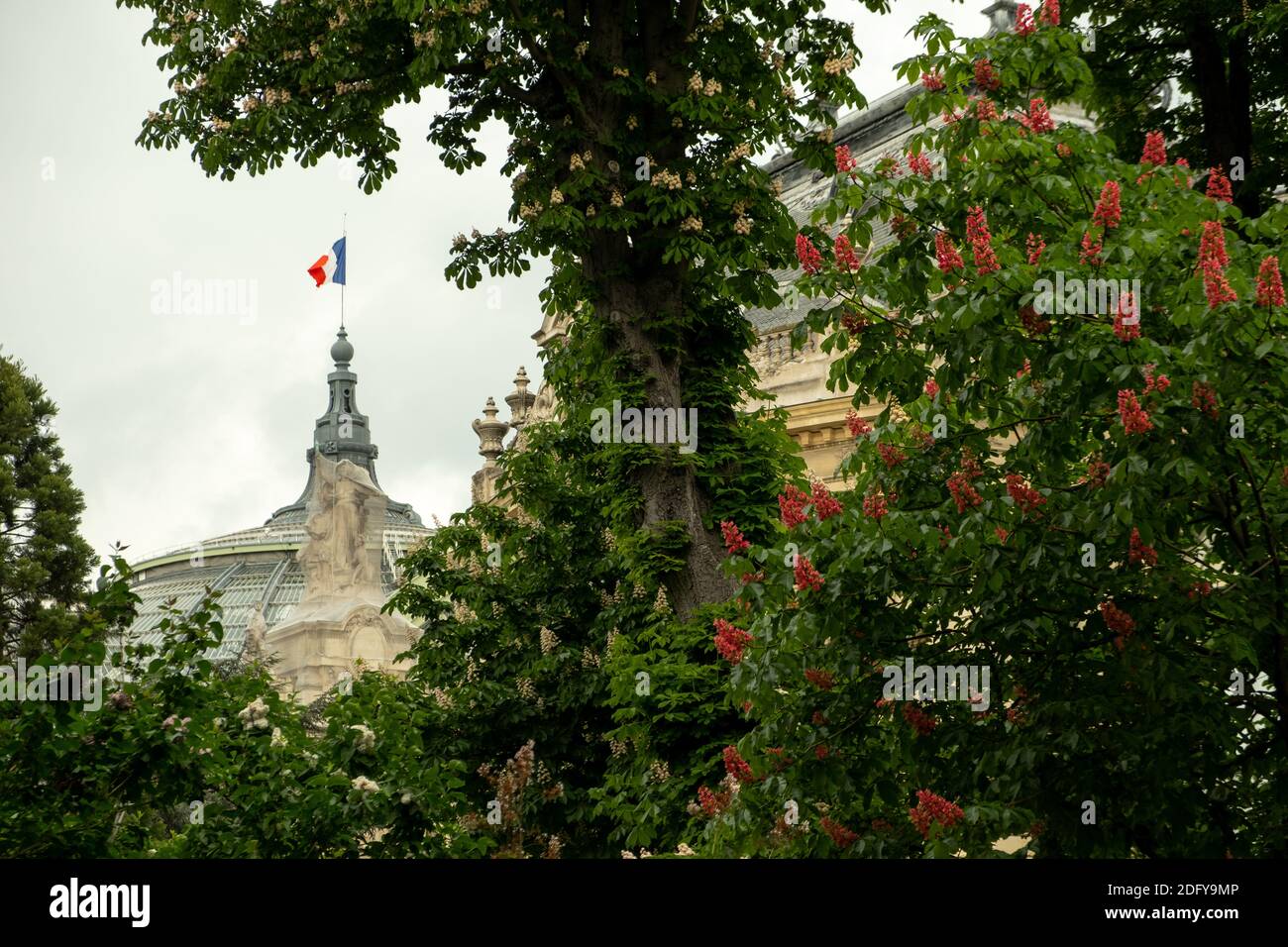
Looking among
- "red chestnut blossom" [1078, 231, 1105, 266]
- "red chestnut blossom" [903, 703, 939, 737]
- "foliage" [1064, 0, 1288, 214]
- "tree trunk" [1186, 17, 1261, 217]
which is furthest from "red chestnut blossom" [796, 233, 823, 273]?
"tree trunk" [1186, 17, 1261, 217]

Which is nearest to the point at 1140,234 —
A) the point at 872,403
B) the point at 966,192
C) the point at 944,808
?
the point at 966,192

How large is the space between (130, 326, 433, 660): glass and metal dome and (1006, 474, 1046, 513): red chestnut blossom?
72.0m

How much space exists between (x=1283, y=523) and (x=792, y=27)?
38.9ft

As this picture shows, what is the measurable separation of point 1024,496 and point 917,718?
170 cm

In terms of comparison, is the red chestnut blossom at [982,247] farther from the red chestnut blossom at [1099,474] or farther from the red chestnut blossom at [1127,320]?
the red chestnut blossom at [1099,474]

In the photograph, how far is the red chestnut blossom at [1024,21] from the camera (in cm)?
1380

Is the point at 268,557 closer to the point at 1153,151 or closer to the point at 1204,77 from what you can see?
the point at 1204,77

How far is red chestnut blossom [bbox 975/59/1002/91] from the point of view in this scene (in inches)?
546

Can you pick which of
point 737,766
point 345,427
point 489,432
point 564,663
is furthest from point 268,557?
point 737,766

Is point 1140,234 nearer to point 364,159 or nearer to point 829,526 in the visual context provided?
point 829,526

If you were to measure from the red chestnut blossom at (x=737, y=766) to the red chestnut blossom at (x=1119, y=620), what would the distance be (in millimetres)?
2947

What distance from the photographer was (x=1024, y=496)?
39.2 feet

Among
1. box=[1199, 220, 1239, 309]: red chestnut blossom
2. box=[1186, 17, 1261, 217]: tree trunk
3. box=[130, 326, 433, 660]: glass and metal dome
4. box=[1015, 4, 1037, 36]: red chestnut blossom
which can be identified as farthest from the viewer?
box=[130, 326, 433, 660]: glass and metal dome

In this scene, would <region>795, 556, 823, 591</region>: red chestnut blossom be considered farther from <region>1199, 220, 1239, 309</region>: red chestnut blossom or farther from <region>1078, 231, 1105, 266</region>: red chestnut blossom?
<region>1199, 220, 1239, 309</region>: red chestnut blossom
